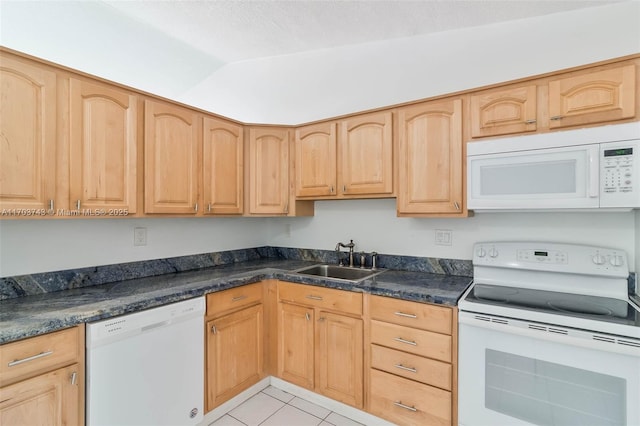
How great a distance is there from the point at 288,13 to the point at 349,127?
0.89 meters

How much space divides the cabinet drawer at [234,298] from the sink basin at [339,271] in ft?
1.20

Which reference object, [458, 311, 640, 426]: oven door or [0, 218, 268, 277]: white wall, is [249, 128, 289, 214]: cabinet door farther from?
[458, 311, 640, 426]: oven door

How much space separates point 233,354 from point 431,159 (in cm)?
194

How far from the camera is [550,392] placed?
52.5 inches

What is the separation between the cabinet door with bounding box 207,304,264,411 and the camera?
6.24 feet

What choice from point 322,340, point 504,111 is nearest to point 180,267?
point 322,340

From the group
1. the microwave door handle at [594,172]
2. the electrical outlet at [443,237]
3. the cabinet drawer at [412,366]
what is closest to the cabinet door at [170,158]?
the cabinet drawer at [412,366]

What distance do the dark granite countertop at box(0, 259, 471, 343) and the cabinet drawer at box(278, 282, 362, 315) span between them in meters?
0.04

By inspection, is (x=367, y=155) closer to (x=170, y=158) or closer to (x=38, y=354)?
(x=170, y=158)

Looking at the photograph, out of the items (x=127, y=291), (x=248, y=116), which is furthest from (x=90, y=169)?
(x=248, y=116)

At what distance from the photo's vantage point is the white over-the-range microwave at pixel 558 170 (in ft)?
4.52

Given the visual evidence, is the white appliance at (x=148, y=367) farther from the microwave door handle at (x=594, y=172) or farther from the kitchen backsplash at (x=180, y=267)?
the microwave door handle at (x=594, y=172)

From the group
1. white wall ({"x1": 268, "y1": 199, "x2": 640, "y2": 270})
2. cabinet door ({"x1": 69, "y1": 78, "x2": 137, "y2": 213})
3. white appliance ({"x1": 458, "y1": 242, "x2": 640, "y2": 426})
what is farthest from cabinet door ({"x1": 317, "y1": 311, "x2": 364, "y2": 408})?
cabinet door ({"x1": 69, "y1": 78, "x2": 137, "y2": 213})

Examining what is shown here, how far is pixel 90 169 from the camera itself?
1607 mm
